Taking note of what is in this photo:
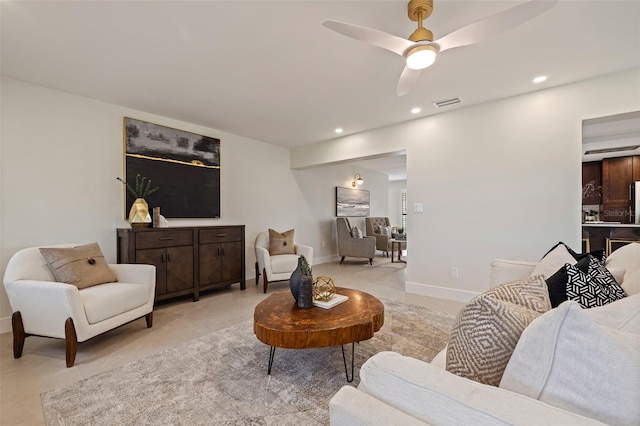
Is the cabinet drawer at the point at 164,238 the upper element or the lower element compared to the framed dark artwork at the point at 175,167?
lower

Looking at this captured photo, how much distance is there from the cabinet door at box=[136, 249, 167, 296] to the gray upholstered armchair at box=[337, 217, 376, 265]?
3.80m

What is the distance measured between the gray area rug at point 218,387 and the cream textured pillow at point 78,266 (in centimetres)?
95

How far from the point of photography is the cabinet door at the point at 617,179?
5805 mm

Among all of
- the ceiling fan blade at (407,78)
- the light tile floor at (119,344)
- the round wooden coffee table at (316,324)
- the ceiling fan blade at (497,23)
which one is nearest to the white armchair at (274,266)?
the light tile floor at (119,344)

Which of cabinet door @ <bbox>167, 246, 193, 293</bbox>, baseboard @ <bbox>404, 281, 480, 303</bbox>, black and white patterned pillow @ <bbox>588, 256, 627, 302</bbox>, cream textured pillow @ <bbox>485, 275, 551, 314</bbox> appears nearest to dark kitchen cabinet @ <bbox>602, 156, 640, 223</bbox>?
baseboard @ <bbox>404, 281, 480, 303</bbox>

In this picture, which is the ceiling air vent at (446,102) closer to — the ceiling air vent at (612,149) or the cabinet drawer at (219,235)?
the cabinet drawer at (219,235)

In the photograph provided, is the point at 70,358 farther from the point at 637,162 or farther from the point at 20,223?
the point at 637,162

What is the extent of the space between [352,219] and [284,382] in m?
5.62

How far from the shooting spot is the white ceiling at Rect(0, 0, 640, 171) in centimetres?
183

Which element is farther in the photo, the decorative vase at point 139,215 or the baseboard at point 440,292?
the baseboard at point 440,292

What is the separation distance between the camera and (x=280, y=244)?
14.4 ft

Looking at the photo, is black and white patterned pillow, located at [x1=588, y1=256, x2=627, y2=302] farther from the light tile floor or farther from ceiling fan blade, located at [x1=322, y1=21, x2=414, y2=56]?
the light tile floor

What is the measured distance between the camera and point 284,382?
1.77 metres

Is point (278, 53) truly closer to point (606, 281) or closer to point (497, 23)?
point (497, 23)
